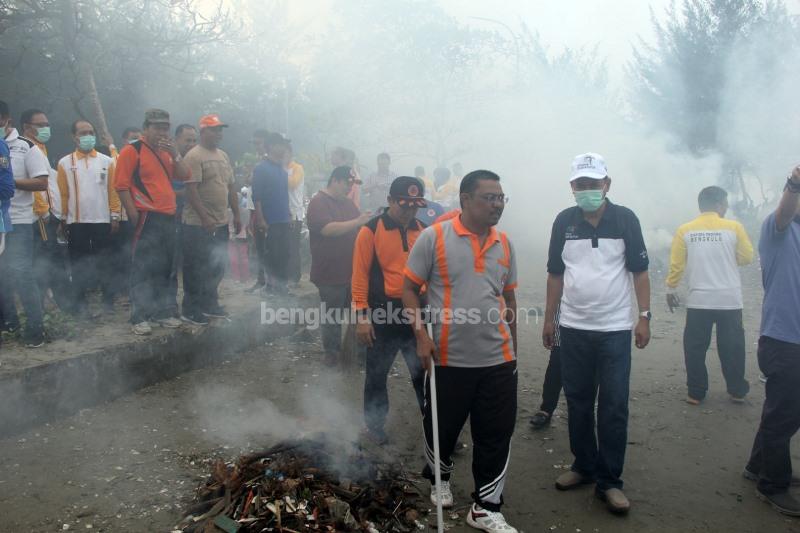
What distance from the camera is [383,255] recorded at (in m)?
4.23

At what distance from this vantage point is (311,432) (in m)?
3.89

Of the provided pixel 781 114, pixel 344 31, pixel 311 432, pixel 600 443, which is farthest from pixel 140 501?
pixel 781 114

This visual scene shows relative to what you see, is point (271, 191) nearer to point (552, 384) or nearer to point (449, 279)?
point (552, 384)

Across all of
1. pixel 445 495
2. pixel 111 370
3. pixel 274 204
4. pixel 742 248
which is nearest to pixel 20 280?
pixel 111 370

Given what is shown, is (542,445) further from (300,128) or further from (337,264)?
(300,128)

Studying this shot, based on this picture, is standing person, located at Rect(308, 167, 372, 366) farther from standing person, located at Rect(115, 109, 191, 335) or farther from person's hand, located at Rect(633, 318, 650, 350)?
person's hand, located at Rect(633, 318, 650, 350)

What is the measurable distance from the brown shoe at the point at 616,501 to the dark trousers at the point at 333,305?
3.11 meters

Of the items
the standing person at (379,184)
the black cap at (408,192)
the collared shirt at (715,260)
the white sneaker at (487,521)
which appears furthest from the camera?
the standing person at (379,184)

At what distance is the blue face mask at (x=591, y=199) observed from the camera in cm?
372

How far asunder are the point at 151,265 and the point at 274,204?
1753 millimetres

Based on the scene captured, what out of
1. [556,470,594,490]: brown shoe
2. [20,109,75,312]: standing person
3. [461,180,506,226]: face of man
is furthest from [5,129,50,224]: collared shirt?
[556,470,594,490]: brown shoe

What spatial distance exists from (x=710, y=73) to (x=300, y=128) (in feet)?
39.1

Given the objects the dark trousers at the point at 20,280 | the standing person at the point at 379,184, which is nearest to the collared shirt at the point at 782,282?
the dark trousers at the point at 20,280

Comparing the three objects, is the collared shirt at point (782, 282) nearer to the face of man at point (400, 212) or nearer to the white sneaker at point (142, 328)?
the face of man at point (400, 212)
